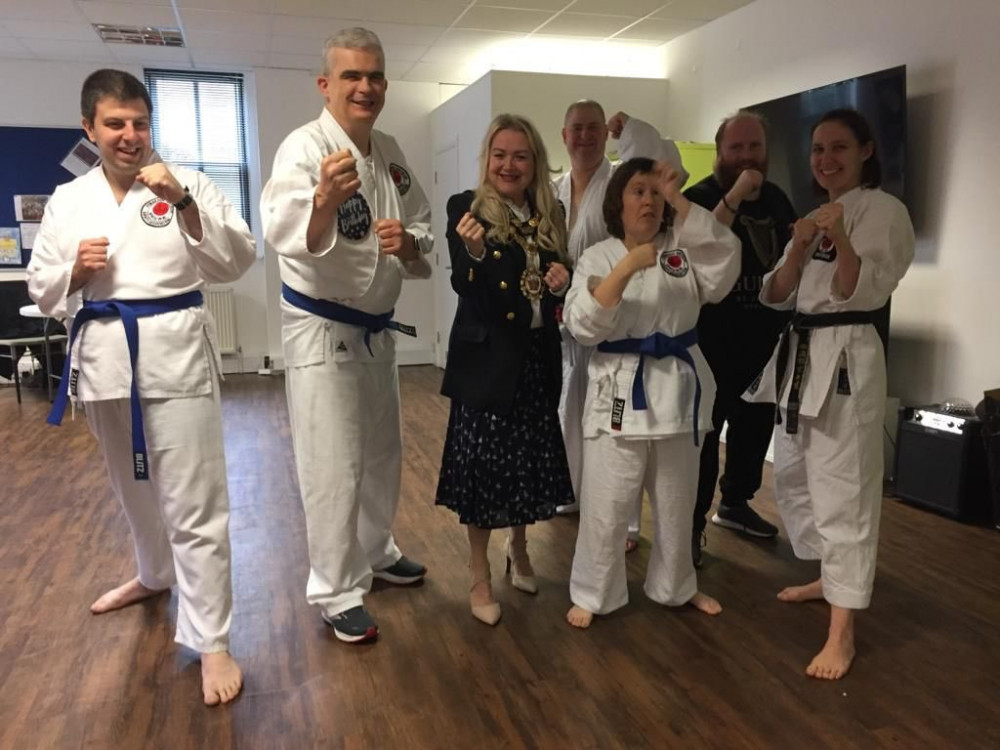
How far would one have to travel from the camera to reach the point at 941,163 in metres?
3.57

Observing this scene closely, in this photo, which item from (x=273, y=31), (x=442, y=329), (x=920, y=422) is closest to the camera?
(x=920, y=422)

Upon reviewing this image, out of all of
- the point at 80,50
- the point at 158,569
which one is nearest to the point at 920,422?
the point at 158,569

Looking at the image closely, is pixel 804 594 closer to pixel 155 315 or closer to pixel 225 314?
pixel 155 315

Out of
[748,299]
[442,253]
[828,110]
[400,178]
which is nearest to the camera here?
[400,178]

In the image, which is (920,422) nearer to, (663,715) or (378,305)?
(663,715)

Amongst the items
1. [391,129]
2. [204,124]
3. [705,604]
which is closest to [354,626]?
[705,604]

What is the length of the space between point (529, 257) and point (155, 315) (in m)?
1.02

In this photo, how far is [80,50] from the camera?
5.95m

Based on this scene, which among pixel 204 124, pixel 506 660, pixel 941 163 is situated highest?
pixel 204 124

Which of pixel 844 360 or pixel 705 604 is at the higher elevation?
pixel 844 360

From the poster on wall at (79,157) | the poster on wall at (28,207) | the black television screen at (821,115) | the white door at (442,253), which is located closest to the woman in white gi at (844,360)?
the black television screen at (821,115)

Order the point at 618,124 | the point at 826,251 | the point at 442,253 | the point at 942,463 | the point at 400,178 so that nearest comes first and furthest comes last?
the point at 826,251 → the point at 400,178 → the point at 618,124 → the point at 942,463 → the point at 442,253

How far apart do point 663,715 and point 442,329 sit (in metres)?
5.55

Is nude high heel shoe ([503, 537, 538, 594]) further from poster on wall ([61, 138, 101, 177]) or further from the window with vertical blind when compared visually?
poster on wall ([61, 138, 101, 177])
